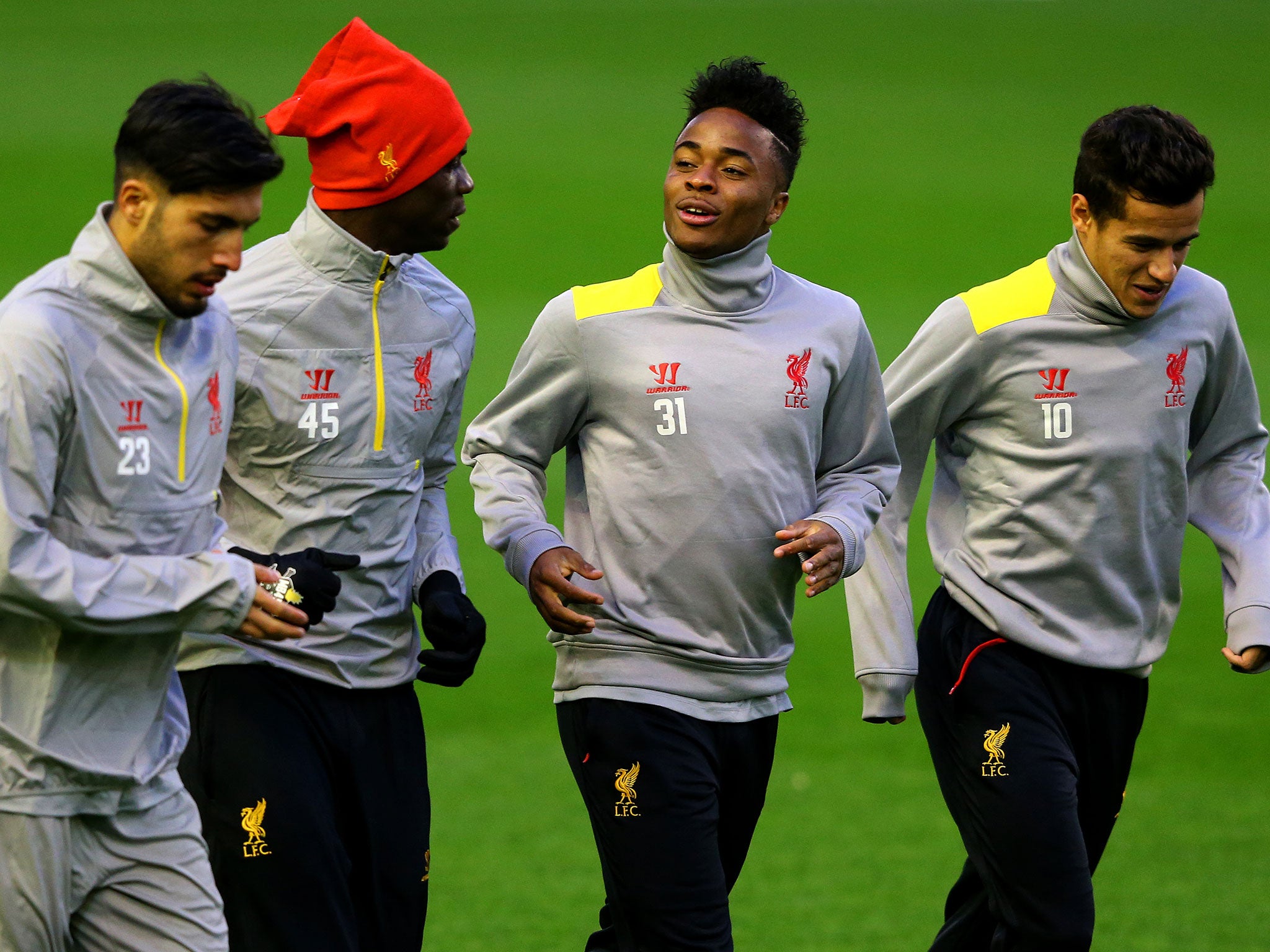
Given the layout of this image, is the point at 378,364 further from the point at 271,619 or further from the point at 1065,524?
the point at 1065,524

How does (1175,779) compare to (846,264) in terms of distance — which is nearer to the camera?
(1175,779)

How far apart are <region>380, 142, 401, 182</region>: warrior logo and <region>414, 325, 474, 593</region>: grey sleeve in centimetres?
40

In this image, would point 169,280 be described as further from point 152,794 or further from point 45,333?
point 152,794

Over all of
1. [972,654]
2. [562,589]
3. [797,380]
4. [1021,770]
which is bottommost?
[1021,770]

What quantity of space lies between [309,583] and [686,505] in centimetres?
85

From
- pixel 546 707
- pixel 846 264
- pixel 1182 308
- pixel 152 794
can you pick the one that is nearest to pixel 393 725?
pixel 152 794

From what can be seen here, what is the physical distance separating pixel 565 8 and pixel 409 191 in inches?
767

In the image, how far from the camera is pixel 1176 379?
408 centimetres

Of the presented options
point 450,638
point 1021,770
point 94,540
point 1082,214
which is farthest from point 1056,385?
point 94,540

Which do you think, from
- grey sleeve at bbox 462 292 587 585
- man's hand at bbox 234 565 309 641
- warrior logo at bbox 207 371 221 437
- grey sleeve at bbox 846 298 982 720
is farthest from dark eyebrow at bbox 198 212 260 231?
grey sleeve at bbox 846 298 982 720

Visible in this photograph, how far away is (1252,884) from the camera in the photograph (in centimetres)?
672

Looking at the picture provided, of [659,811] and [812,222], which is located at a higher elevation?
[812,222]

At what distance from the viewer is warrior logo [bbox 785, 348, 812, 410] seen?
12.5 feet

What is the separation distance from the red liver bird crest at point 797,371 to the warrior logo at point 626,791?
0.85 meters
